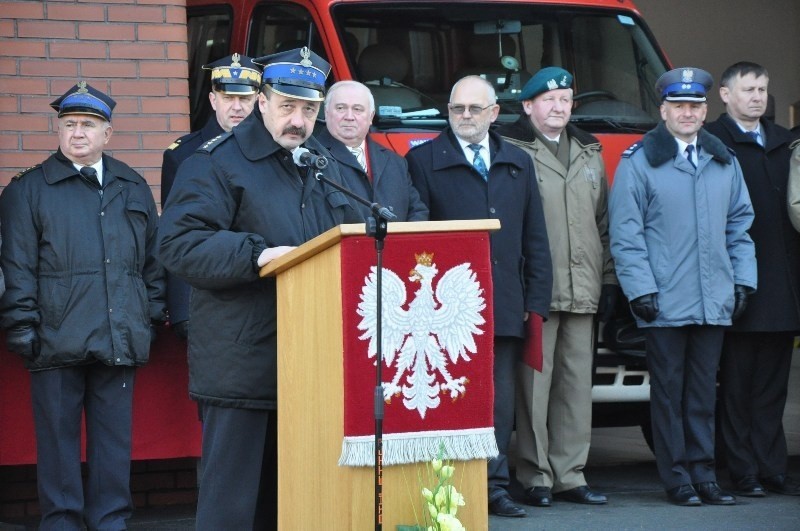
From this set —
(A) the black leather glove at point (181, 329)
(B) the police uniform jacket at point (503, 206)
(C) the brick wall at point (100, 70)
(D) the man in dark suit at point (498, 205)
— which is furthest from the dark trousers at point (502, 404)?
(C) the brick wall at point (100, 70)

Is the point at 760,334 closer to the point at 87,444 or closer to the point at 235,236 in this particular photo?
the point at 87,444

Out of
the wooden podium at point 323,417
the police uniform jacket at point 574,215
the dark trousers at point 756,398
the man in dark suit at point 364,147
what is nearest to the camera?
the wooden podium at point 323,417

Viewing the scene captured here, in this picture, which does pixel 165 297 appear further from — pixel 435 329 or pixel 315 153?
pixel 435 329

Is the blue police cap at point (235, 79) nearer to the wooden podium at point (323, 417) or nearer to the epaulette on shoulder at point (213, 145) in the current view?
the epaulette on shoulder at point (213, 145)

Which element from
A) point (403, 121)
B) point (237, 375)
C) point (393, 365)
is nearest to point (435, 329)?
point (393, 365)

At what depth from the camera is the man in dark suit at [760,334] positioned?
7527mm

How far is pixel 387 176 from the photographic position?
6.62 m

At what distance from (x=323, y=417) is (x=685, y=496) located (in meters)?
3.42

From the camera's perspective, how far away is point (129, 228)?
21.2 feet

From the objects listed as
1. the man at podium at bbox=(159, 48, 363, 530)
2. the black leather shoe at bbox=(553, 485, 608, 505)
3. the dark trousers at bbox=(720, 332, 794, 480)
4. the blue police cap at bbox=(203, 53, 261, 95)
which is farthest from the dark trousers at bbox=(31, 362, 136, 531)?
the dark trousers at bbox=(720, 332, 794, 480)

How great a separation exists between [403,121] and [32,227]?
2128mm

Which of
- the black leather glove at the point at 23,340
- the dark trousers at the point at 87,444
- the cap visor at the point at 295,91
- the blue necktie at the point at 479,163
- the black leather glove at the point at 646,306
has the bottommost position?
the dark trousers at the point at 87,444

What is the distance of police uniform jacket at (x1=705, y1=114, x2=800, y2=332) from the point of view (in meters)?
7.45

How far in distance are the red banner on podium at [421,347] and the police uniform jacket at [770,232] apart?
11.5 feet
